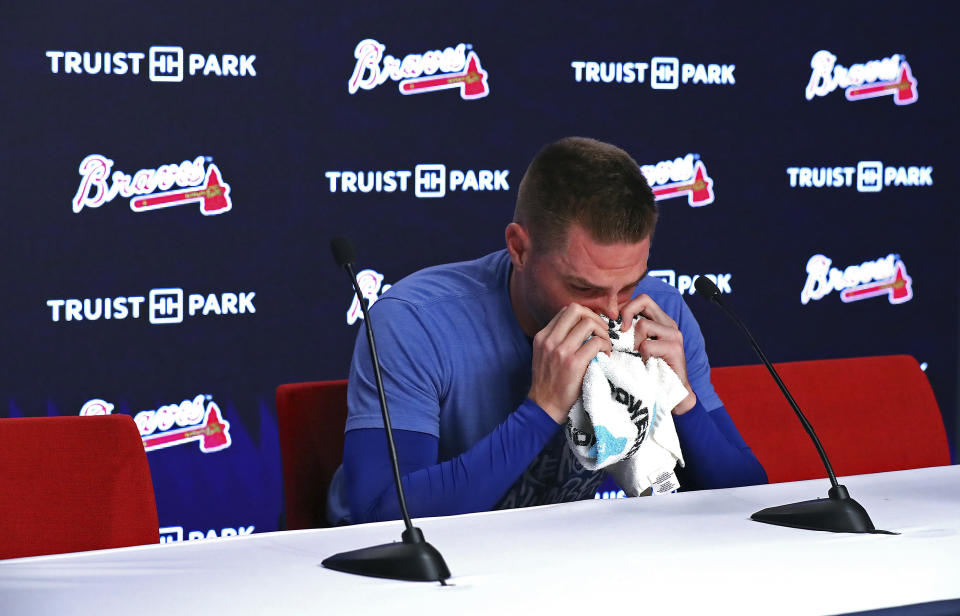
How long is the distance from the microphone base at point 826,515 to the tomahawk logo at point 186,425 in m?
2.19

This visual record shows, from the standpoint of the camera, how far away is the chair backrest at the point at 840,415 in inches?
77.2

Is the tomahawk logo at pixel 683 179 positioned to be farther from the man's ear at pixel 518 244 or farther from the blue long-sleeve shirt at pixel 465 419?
the man's ear at pixel 518 244

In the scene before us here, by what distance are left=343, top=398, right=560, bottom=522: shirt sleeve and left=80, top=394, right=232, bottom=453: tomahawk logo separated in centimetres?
177

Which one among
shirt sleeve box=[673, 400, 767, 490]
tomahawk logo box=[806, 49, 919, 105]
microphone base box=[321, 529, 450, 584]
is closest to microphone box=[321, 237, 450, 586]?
microphone base box=[321, 529, 450, 584]

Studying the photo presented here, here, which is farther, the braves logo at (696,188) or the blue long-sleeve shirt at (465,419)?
the braves logo at (696,188)

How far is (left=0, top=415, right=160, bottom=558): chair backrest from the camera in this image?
1449mm

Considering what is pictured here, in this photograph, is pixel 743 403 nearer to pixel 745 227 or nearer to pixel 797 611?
pixel 797 611

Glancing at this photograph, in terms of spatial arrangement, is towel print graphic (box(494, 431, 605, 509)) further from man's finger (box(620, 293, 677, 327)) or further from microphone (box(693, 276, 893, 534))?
microphone (box(693, 276, 893, 534))

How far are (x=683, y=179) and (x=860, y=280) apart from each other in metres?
0.79

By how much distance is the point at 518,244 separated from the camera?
1.68 meters

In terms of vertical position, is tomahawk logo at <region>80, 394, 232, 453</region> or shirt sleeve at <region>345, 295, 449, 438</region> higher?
shirt sleeve at <region>345, 295, 449, 438</region>

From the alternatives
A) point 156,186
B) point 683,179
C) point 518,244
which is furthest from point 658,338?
point 683,179

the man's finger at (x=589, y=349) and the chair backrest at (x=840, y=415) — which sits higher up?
the man's finger at (x=589, y=349)

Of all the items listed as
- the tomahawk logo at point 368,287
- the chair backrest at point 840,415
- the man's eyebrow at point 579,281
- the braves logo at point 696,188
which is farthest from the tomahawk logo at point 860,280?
the man's eyebrow at point 579,281
